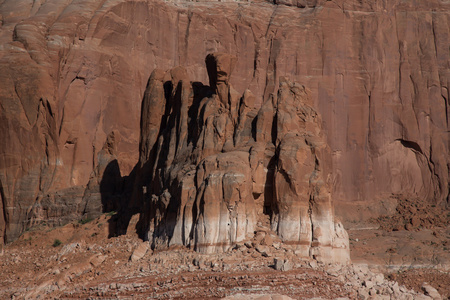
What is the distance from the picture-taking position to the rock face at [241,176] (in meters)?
35.2

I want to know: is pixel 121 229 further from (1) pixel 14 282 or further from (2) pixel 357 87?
(2) pixel 357 87

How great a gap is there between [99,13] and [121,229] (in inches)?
1129

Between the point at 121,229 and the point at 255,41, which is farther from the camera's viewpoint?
the point at 255,41

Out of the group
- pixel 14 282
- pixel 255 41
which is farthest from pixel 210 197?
pixel 255 41

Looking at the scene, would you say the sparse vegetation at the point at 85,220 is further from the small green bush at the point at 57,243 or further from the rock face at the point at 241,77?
the rock face at the point at 241,77

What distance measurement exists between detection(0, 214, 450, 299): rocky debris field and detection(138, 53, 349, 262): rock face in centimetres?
88

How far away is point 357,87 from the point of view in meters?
73.3

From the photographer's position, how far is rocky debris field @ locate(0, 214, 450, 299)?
A: 32219 millimetres

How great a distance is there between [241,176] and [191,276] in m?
5.24

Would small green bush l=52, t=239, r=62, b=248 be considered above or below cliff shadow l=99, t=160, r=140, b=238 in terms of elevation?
below

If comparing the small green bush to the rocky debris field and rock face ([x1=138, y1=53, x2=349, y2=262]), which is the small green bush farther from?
rock face ([x1=138, y1=53, x2=349, y2=262])

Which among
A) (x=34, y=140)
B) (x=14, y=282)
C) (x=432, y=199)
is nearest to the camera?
(x=14, y=282)

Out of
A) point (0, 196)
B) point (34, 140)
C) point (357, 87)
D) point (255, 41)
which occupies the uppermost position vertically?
point (255, 41)

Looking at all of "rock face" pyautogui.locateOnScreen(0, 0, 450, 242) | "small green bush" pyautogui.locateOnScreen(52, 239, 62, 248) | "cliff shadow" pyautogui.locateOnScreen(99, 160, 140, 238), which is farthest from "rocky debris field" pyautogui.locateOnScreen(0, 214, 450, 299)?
"rock face" pyautogui.locateOnScreen(0, 0, 450, 242)
